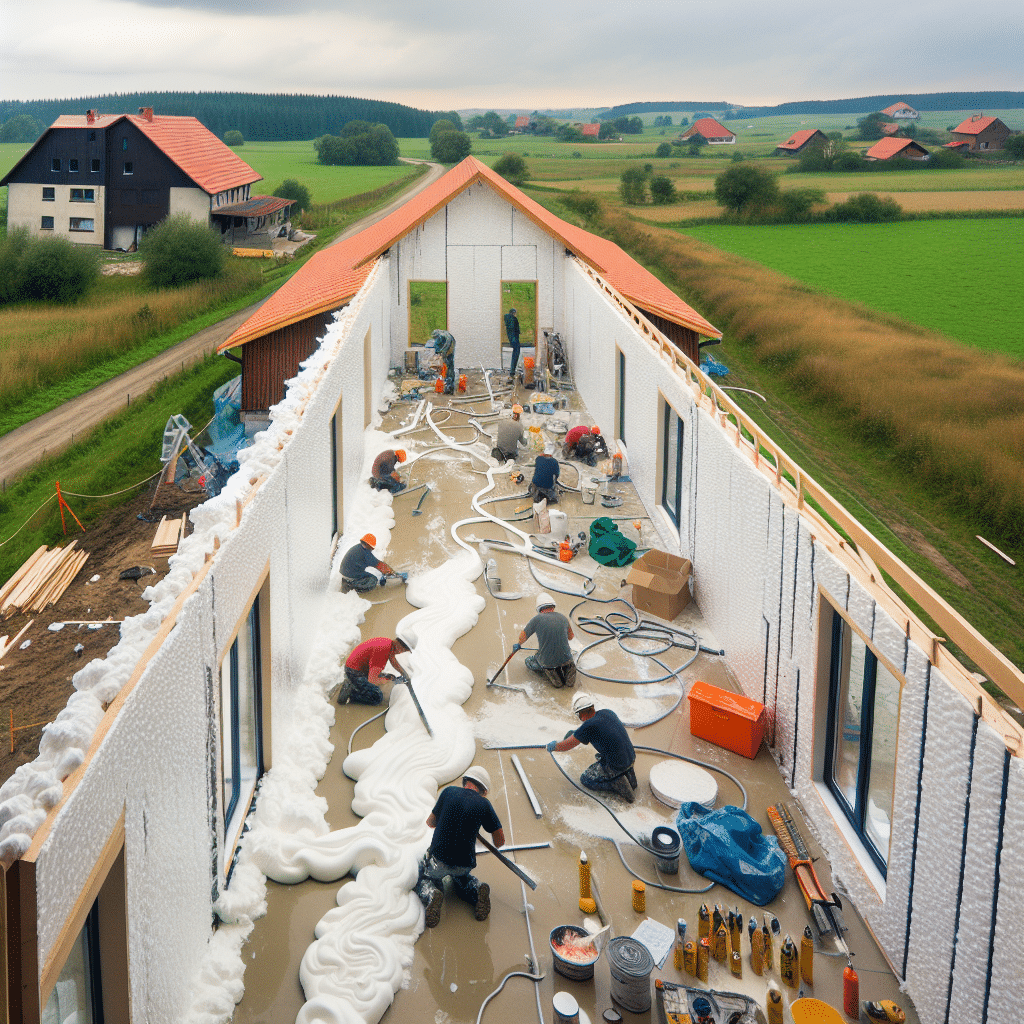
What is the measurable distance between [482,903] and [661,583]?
5.16m

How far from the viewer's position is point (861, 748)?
695 centimetres

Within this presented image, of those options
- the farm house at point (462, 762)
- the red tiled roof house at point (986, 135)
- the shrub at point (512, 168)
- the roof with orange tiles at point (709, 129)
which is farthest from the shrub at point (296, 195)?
the roof with orange tiles at point (709, 129)

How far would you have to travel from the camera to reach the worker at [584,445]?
53.1ft

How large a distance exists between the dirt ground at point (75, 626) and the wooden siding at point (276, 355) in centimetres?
271

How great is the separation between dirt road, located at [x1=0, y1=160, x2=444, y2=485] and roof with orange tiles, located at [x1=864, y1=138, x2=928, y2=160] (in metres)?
67.7

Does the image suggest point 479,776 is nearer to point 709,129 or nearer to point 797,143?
point 797,143

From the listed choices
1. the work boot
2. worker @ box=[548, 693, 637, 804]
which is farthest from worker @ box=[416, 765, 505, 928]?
worker @ box=[548, 693, 637, 804]

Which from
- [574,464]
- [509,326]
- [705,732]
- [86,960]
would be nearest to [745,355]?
[509,326]

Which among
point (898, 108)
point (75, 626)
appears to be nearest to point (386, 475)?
point (75, 626)

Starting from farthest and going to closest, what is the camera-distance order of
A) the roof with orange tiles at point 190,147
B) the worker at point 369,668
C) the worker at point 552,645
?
the roof with orange tiles at point 190,147 < the worker at point 552,645 < the worker at point 369,668

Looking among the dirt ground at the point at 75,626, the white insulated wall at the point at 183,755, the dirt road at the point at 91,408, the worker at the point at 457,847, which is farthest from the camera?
the dirt road at the point at 91,408

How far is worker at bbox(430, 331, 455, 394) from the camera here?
20797 mm

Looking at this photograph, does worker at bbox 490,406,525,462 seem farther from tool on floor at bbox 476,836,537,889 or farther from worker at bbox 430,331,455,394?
tool on floor at bbox 476,836,537,889

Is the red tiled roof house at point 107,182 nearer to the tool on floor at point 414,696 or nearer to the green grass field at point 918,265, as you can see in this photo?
the green grass field at point 918,265
